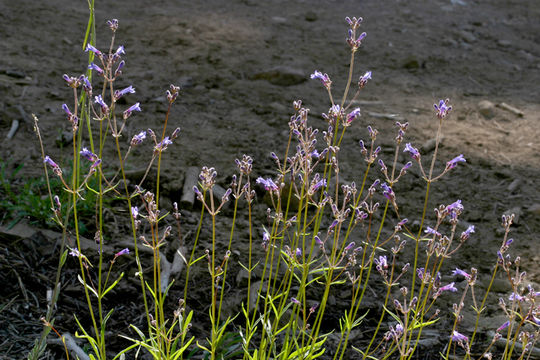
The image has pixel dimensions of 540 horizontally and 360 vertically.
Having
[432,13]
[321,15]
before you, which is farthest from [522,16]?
[321,15]

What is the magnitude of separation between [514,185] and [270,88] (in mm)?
2417

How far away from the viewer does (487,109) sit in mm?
5777

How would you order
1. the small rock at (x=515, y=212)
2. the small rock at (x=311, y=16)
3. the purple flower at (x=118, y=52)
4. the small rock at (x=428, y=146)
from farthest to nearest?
the small rock at (x=311, y=16) → the small rock at (x=428, y=146) → the small rock at (x=515, y=212) → the purple flower at (x=118, y=52)

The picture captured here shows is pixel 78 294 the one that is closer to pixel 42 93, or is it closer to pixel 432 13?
pixel 42 93

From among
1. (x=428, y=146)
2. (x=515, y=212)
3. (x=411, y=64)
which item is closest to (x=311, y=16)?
(x=411, y=64)

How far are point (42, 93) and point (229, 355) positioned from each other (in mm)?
3430

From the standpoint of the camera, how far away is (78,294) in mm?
3195

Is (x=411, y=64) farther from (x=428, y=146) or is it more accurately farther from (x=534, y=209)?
(x=534, y=209)

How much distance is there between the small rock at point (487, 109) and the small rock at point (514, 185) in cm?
126

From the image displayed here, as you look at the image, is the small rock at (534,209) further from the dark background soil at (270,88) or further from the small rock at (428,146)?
the small rock at (428,146)

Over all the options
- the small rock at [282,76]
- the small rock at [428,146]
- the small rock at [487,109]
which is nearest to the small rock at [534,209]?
the small rock at [428,146]

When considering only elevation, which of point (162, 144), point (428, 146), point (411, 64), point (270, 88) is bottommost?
point (428, 146)

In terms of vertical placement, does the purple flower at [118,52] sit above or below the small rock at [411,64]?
above

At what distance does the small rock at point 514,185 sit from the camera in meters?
4.51
